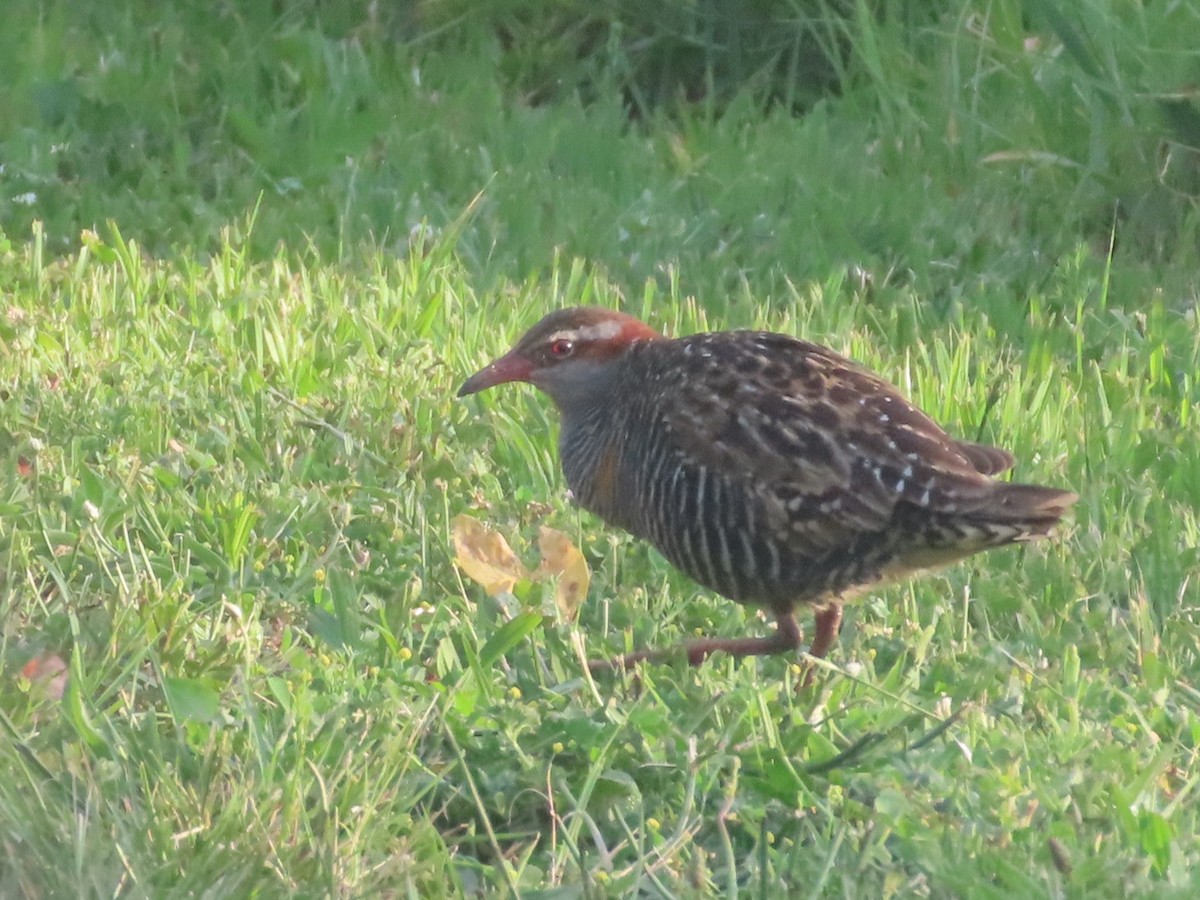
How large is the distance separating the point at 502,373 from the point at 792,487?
1.20 metres

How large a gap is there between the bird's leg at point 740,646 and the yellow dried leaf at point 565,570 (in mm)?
238

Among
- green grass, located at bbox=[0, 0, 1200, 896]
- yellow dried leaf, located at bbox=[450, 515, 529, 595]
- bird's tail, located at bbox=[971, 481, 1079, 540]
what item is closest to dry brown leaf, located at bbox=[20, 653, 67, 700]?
green grass, located at bbox=[0, 0, 1200, 896]

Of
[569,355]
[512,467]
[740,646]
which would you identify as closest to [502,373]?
[569,355]

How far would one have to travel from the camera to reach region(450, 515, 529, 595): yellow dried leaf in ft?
14.6

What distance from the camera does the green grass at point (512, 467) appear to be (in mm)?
3369

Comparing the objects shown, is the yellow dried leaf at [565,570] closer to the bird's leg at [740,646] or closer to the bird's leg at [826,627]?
the bird's leg at [740,646]

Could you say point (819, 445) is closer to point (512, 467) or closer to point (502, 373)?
point (502, 373)

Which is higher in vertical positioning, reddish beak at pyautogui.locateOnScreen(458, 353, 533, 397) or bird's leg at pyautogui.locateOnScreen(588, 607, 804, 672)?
reddish beak at pyautogui.locateOnScreen(458, 353, 533, 397)

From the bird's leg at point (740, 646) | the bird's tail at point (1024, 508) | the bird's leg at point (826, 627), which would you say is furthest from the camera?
the bird's leg at point (826, 627)

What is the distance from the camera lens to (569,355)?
5.17 m

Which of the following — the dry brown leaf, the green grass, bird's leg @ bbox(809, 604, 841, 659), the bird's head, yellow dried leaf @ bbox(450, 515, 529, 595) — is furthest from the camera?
the bird's head

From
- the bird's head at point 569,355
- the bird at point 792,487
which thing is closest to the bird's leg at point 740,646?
the bird at point 792,487

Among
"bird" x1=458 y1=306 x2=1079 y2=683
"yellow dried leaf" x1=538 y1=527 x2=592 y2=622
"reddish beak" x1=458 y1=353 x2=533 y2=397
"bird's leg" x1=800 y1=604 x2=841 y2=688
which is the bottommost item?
"bird's leg" x1=800 y1=604 x2=841 y2=688

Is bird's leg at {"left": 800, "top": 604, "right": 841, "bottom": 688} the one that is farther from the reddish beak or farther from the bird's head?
the reddish beak
